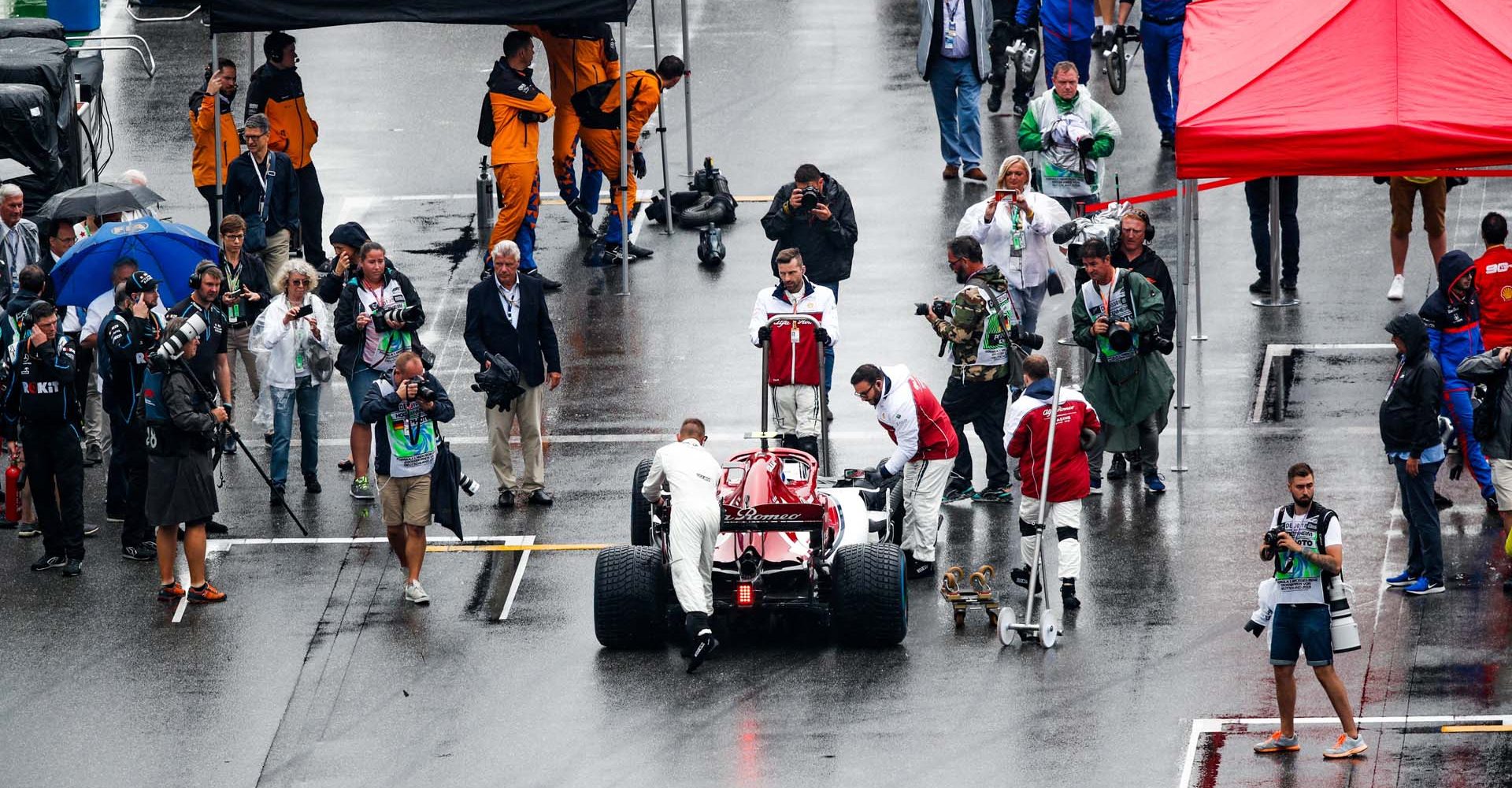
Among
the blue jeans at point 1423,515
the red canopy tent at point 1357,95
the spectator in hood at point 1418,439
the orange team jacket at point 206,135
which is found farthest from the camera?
the orange team jacket at point 206,135

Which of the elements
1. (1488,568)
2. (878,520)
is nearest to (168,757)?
(878,520)

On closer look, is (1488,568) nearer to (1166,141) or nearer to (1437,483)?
(1437,483)

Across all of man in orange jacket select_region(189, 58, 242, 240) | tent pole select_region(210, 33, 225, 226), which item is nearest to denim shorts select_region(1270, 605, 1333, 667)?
tent pole select_region(210, 33, 225, 226)

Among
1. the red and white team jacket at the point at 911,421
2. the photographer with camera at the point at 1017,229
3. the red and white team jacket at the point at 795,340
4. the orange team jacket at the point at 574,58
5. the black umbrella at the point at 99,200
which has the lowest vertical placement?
the red and white team jacket at the point at 911,421

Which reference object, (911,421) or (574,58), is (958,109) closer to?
(574,58)

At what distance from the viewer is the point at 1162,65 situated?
2264cm

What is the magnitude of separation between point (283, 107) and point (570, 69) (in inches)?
102

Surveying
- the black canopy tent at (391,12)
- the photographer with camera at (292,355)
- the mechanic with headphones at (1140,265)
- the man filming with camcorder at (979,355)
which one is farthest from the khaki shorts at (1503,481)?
the black canopy tent at (391,12)

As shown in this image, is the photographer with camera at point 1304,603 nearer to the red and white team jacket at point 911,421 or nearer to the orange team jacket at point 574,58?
the red and white team jacket at point 911,421

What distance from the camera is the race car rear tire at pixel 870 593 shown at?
13.5 meters

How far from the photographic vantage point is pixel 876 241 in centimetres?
2144

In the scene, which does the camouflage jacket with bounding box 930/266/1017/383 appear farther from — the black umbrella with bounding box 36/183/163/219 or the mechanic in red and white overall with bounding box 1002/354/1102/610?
the black umbrella with bounding box 36/183/163/219

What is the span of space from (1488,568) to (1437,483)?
151 cm

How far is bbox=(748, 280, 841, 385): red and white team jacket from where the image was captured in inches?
627
